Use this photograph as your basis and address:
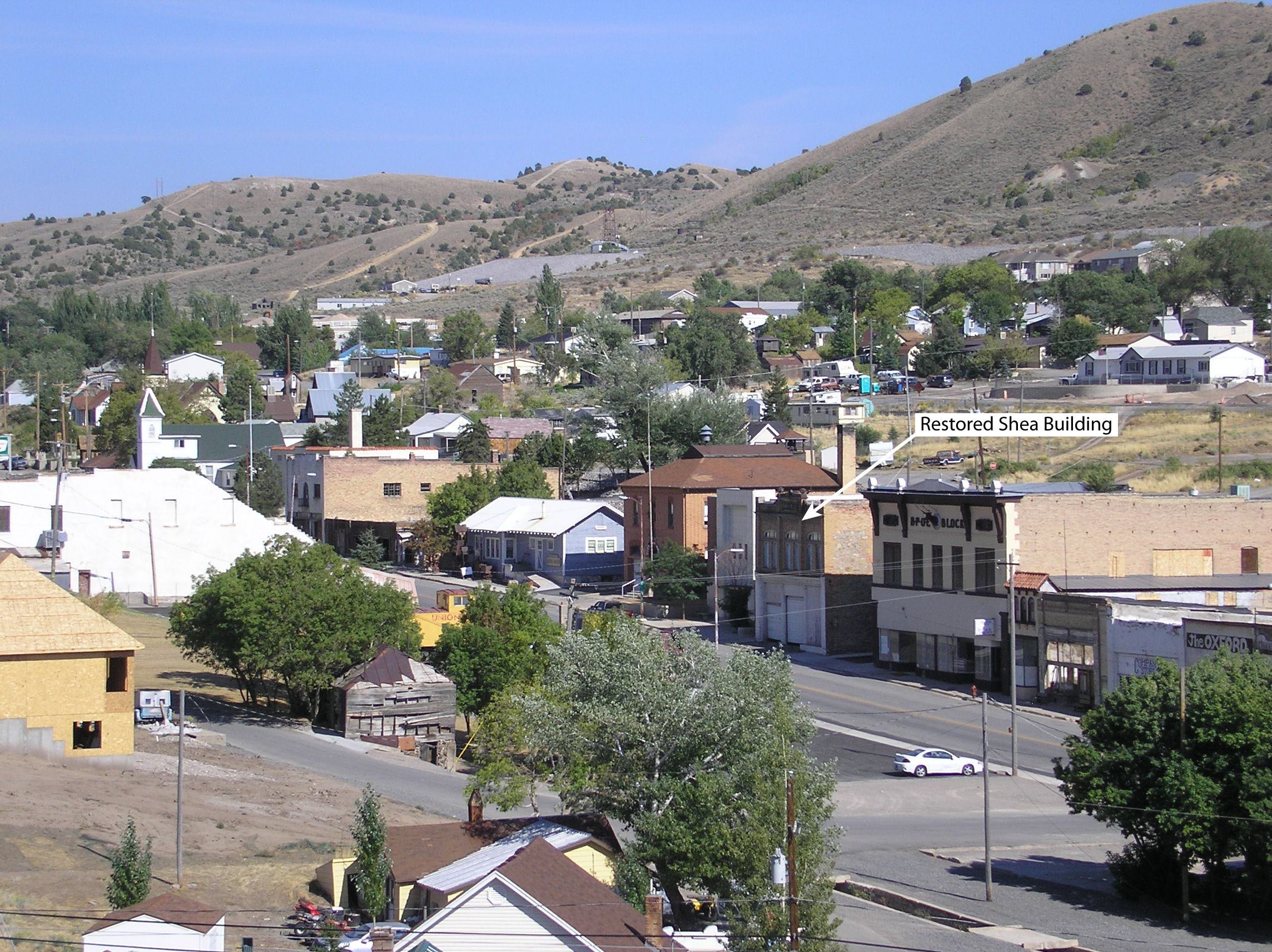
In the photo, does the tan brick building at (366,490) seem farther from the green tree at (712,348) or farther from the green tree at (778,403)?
the green tree at (712,348)

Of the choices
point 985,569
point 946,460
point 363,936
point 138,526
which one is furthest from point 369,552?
point 363,936

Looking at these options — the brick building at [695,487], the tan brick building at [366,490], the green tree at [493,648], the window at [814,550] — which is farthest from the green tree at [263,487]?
the green tree at [493,648]

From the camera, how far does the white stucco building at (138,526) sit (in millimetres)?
63156

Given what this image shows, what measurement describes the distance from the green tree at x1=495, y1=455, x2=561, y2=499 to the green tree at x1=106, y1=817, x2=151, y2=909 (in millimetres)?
55755

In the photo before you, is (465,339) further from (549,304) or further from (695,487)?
(695,487)

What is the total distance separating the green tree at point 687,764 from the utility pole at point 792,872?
0.18 m

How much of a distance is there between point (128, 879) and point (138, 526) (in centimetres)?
4549

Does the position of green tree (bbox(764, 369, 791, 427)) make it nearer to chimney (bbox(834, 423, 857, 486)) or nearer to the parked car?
chimney (bbox(834, 423, 857, 486))

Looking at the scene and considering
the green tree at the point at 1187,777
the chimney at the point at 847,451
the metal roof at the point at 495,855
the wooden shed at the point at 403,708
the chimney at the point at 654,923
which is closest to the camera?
the chimney at the point at 654,923

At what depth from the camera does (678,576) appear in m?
60.9

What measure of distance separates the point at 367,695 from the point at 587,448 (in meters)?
45.7

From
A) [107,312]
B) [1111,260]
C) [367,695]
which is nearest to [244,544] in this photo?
[367,695]

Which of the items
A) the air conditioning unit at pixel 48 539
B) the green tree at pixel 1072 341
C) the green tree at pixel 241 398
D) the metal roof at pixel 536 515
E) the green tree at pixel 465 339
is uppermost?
the green tree at pixel 465 339

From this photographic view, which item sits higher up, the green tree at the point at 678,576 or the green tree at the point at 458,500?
the green tree at the point at 458,500
